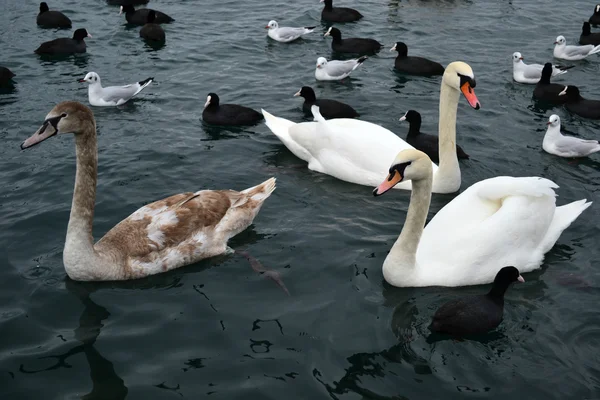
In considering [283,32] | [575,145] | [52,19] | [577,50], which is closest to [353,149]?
[575,145]

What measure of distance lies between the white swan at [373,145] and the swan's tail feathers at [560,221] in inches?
68.7

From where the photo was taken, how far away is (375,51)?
1734 centimetres

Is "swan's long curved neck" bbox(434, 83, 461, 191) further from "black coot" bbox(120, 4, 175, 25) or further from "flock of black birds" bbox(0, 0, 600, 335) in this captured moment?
"black coot" bbox(120, 4, 175, 25)

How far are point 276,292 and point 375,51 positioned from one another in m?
10.2

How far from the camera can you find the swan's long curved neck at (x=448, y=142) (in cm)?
1066

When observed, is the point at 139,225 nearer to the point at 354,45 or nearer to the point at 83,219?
the point at 83,219

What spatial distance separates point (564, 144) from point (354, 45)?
20.8ft

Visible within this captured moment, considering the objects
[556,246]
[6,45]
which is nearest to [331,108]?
[556,246]

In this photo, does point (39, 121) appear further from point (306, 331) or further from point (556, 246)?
point (556, 246)

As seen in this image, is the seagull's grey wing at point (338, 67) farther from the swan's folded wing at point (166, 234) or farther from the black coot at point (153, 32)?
the swan's folded wing at point (166, 234)

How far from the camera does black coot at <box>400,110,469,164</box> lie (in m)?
12.1

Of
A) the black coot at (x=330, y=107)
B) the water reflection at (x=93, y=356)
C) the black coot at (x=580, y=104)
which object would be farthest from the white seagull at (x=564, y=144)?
the water reflection at (x=93, y=356)

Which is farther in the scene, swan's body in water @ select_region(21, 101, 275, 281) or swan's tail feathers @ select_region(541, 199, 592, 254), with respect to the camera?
swan's tail feathers @ select_region(541, 199, 592, 254)

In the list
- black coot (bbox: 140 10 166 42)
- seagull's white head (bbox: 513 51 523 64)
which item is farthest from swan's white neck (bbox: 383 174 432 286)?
black coot (bbox: 140 10 166 42)
